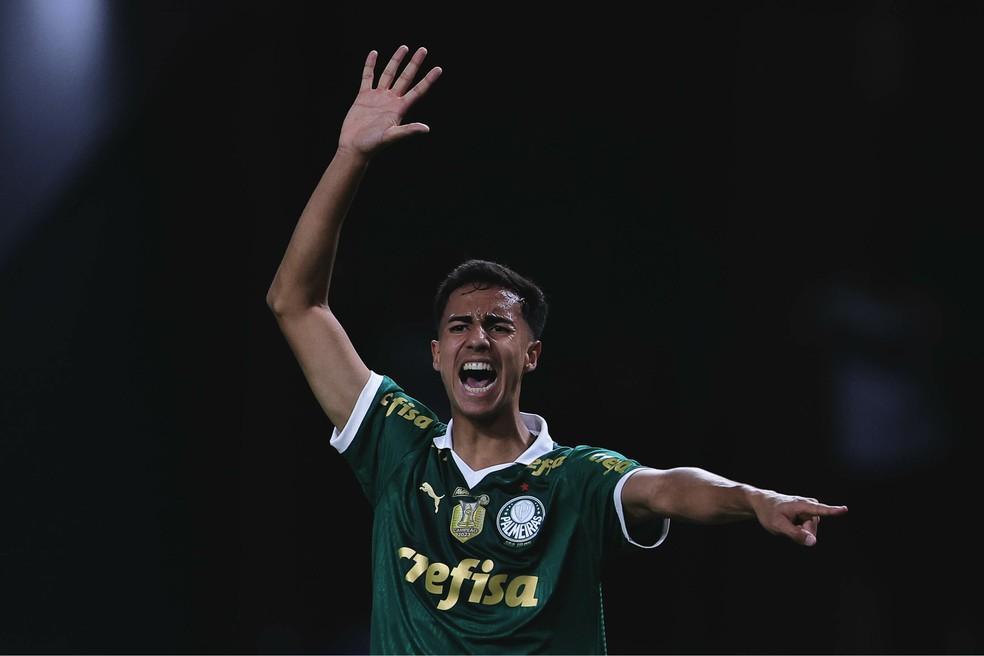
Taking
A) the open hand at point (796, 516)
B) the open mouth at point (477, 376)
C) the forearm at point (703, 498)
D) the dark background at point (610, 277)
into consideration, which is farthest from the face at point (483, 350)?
the dark background at point (610, 277)

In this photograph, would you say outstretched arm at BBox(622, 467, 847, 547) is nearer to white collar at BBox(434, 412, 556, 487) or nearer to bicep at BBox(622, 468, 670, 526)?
bicep at BBox(622, 468, 670, 526)

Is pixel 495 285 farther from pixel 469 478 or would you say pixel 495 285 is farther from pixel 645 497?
pixel 645 497

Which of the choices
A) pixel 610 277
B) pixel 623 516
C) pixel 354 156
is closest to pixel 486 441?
pixel 623 516

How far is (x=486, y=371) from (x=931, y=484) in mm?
2333

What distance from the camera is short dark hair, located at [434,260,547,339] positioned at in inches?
96.5

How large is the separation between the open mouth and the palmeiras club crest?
0.77 feet

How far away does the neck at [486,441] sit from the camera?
235 cm

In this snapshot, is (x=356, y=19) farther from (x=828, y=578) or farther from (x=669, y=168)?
(x=828, y=578)

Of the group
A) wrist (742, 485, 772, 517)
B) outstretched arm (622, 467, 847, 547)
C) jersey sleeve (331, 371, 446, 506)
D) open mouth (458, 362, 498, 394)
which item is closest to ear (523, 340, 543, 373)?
open mouth (458, 362, 498, 394)

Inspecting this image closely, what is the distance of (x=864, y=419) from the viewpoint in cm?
404

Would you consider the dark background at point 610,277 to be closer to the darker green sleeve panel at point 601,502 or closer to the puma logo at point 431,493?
the puma logo at point 431,493

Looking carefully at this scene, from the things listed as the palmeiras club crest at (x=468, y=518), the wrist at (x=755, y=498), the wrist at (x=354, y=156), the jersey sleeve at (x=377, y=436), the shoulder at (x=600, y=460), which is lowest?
the wrist at (x=755, y=498)

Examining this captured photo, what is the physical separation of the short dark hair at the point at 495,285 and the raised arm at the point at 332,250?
0.83 ft

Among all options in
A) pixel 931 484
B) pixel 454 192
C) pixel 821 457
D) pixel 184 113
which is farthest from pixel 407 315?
pixel 931 484
